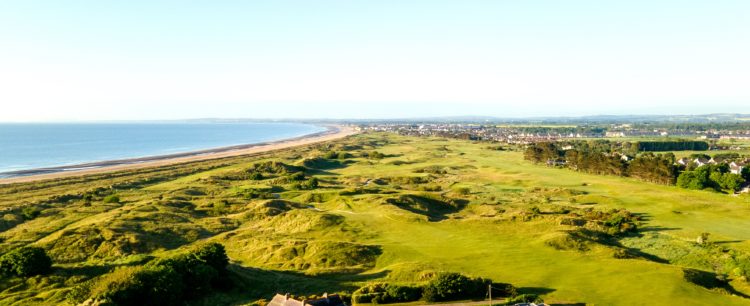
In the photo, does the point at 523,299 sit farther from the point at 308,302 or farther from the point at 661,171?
the point at 661,171

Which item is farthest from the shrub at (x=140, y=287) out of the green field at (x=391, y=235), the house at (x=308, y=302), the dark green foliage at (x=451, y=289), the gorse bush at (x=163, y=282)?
the dark green foliage at (x=451, y=289)

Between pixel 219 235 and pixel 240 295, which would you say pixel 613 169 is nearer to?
pixel 219 235

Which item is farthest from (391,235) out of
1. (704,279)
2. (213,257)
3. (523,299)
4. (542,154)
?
(542,154)

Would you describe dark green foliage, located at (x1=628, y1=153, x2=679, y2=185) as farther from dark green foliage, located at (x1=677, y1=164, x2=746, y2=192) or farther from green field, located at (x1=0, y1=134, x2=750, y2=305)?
green field, located at (x1=0, y1=134, x2=750, y2=305)

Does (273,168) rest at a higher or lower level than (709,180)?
lower

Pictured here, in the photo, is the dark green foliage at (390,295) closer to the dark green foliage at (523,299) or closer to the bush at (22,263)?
the dark green foliage at (523,299)
